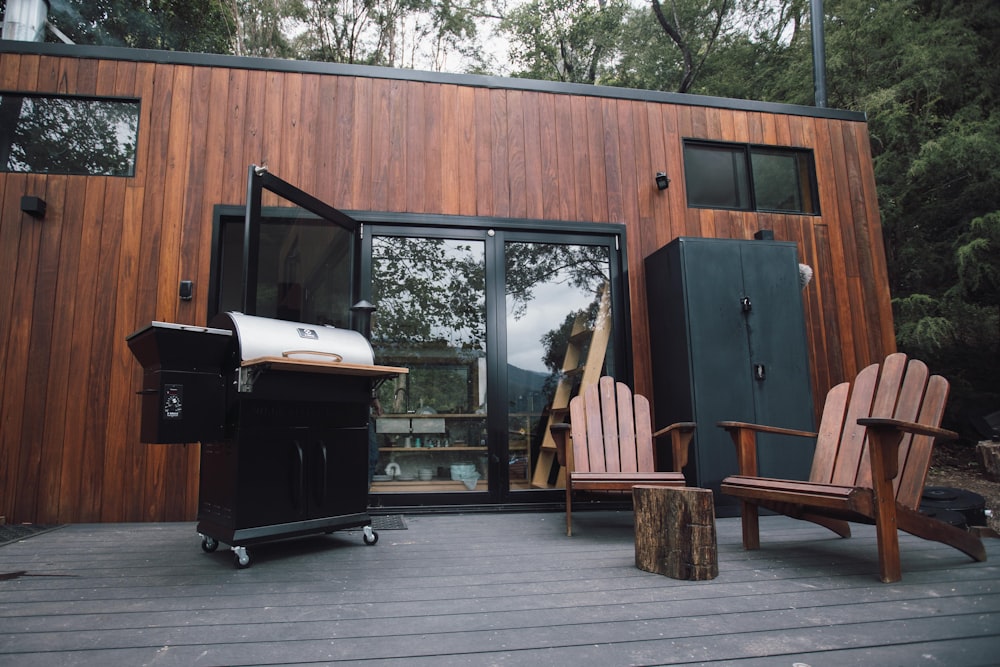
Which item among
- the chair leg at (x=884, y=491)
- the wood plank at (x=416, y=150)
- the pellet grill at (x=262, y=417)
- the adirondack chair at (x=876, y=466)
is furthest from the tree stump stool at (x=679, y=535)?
the wood plank at (x=416, y=150)

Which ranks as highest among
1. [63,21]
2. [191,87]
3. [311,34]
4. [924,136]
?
[311,34]

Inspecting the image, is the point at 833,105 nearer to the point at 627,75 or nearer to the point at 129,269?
the point at 627,75

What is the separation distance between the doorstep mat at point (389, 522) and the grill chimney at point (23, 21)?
14.0 feet

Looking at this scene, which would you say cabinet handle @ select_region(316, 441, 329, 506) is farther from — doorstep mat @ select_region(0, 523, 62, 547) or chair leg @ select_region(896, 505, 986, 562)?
chair leg @ select_region(896, 505, 986, 562)

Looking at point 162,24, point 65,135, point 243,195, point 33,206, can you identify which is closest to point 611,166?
point 243,195

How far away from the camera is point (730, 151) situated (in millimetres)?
4727

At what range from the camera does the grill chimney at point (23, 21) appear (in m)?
4.14

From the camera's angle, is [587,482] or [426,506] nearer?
[587,482]

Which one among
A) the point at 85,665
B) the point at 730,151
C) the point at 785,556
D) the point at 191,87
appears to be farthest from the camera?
the point at 730,151

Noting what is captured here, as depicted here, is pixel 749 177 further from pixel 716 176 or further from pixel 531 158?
pixel 531 158

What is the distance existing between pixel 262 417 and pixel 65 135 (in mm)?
2833

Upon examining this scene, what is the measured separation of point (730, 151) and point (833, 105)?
17.8ft

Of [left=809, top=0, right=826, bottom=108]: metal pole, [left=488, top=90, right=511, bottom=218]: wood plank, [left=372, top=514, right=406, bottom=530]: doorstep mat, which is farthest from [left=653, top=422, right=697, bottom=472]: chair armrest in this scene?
[left=809, top=0, right=826, bottom=108]: metal pole

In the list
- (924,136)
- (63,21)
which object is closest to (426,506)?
(924,136)
